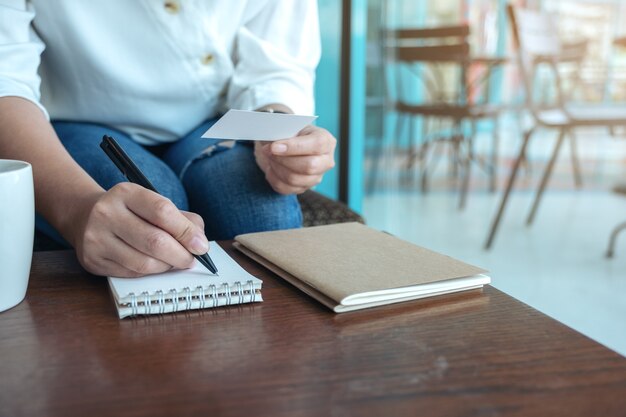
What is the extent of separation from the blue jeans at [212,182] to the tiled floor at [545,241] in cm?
95

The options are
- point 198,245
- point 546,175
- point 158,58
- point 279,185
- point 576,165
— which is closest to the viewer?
point 198,245

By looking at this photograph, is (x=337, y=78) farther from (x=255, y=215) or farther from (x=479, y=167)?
(x=479, y=167)

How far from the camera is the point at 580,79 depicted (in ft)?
13.3

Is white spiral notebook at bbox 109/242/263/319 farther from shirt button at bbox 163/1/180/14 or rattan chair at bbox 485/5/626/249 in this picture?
rattan chair at bbox 485/5/626/249

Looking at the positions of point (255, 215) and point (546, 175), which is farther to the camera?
point (546, 175)

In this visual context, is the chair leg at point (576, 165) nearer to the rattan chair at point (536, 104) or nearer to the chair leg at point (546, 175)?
the chair leg at point (546, 175)

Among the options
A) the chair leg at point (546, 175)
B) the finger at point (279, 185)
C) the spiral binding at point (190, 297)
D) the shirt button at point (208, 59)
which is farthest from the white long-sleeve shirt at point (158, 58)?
the chair leg at point (546, 175)

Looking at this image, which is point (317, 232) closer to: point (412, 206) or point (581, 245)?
point (581, 245)

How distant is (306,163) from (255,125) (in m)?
0.14

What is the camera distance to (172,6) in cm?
A: 75

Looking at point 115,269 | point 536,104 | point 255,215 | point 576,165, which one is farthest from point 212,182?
point 576,165

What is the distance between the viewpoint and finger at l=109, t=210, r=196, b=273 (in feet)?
1.43

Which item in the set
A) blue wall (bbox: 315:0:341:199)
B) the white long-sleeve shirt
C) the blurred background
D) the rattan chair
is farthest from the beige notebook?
the rattan chair

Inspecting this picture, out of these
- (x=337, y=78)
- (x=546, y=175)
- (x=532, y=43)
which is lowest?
(x=546, y=175)
